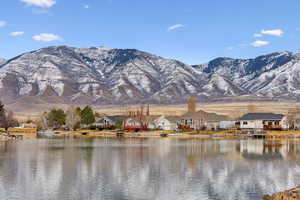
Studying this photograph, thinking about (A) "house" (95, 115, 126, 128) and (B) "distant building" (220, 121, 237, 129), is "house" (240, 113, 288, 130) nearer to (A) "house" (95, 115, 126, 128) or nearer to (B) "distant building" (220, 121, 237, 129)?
(B) "distant building" (220, 121, 237, 129)

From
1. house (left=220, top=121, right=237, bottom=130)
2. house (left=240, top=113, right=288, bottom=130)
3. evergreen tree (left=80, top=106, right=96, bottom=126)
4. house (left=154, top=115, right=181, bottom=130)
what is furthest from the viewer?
evergreen tree (left=80, top=106, right=96, bottom=126)

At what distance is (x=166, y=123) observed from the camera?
184625 millimetres

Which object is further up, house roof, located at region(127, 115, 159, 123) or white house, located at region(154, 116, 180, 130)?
house roof, located at region(127, 115, 159, 123)

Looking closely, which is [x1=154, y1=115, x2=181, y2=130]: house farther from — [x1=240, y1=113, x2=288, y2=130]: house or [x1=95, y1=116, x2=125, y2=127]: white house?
[x1=240, y1=113, x2=288, y2=130]: house

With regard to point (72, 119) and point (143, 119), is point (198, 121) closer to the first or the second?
point (143, 119)

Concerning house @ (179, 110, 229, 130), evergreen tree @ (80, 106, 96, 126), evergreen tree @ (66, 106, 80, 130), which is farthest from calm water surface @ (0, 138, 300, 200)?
evergreen tree @ (80, 106, 96, 126)

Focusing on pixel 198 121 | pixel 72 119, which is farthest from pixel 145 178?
pixel 72 119

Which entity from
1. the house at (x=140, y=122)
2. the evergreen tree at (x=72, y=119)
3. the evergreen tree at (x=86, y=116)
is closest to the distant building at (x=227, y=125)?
the house at (x=140, y=122)

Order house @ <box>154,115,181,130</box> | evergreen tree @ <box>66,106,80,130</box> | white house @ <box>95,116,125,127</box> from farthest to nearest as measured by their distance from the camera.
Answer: white house @ <box>95,116,125,127</box>
evergreen tree @ <box>66,106,80,130</box>
house @ <box>154,115,181,130</box>

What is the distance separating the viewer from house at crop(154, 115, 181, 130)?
600 feet

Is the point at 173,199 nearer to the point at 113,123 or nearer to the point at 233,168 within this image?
the point at 233,168

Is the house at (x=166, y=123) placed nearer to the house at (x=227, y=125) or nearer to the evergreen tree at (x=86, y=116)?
the house at (x=227, y=125)

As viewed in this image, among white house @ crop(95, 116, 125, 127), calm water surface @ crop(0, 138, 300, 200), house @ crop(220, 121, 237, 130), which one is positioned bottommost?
calm water surface @ crop(0, 138, 300, 200)

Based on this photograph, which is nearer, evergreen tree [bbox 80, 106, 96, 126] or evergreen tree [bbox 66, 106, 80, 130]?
evergreen tree [bbox 66, 106, 80, 130]
